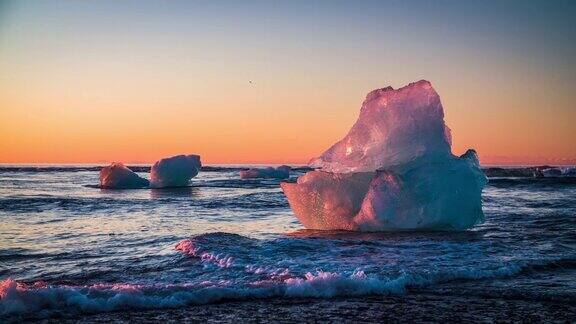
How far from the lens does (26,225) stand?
1023 cm

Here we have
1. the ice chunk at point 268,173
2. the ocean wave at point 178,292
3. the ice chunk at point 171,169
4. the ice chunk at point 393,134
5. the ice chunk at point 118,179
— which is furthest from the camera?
the ice chunk at point 268,173

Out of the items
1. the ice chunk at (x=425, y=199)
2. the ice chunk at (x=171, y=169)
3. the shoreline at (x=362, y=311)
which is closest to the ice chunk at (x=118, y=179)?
the ice chunk at (x=171, y=169)

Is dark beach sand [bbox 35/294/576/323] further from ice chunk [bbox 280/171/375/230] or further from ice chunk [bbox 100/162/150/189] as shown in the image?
ice chunk [bbox 100/162/150/189]

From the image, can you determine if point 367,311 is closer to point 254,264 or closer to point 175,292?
point 175,292

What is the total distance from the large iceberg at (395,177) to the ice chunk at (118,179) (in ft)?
64.4

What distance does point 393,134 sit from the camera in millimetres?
9531

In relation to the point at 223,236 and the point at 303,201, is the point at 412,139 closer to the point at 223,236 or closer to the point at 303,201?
the point at 303,201

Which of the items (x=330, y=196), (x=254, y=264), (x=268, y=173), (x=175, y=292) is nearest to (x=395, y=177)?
(x=330, y=196)

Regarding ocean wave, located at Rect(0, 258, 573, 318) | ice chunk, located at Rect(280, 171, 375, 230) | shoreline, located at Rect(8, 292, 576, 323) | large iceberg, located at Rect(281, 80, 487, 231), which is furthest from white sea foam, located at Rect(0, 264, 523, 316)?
ice chunk, located at Rect(280, 171, 375, 230)

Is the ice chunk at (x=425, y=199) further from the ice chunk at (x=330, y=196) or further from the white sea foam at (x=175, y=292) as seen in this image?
the white sea foam at (x=175, y=292)

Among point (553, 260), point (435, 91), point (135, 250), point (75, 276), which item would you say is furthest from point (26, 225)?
point (553, 260)

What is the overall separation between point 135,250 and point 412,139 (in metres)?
5.47

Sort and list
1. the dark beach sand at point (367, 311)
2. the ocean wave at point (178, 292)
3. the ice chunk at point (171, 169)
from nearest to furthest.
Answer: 1. the dark beach sand at point (367, 311)
2. the ocean wave at point (178, 292)
3. the ice chunk at point (171, 169)

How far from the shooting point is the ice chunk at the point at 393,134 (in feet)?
30.8
